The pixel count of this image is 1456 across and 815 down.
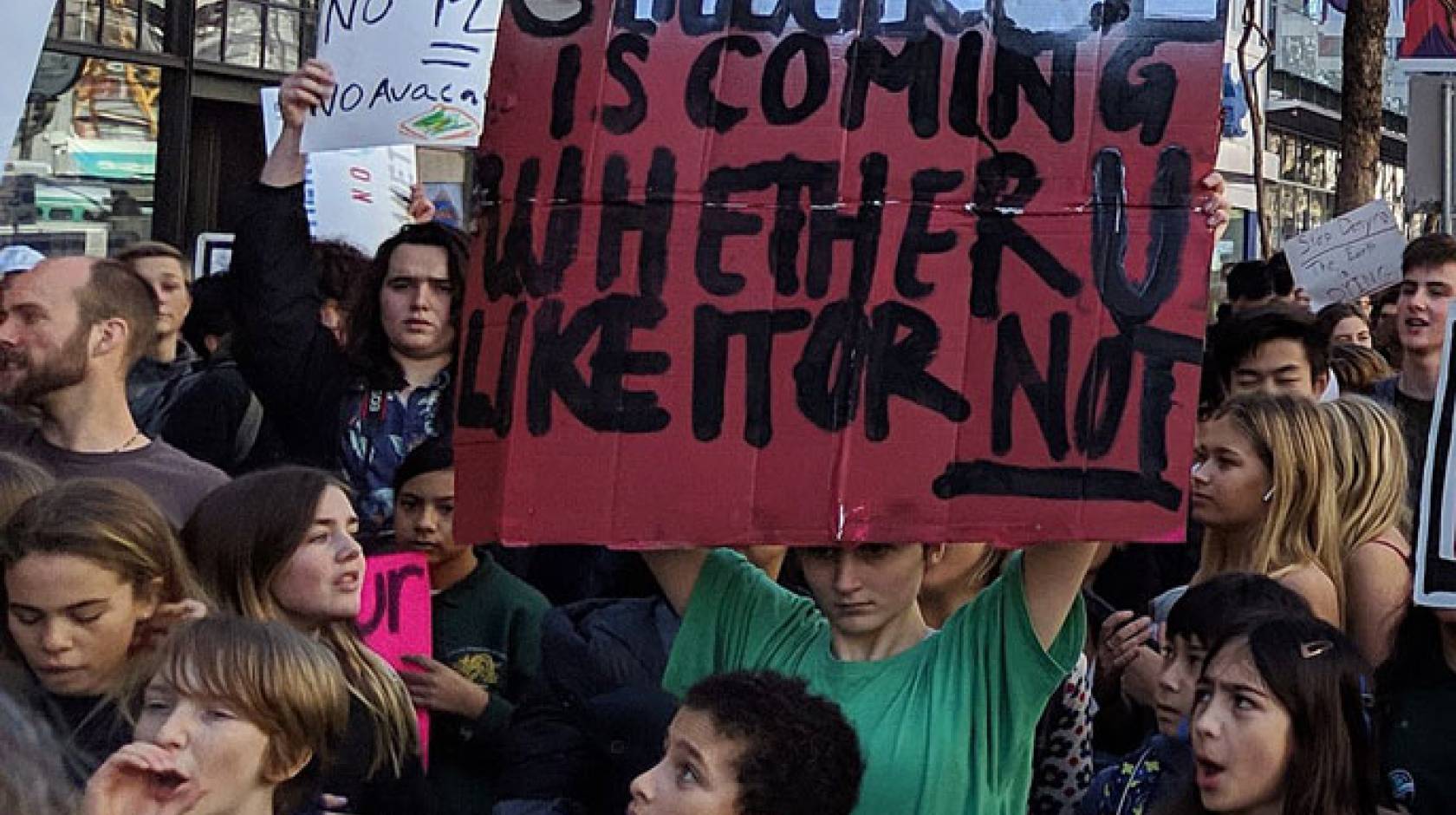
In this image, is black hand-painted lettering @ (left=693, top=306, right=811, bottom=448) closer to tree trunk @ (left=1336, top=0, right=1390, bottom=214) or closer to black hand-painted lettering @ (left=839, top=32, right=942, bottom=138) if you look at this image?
black hand-painted lettering @ (left=839, top=32, right=942, bottom=138)

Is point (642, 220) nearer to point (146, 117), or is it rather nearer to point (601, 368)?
point (601, 368)

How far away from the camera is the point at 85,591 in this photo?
12.4ft

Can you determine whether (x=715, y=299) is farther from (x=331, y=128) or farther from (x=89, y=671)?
(x=331, y=128)

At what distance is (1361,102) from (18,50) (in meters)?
12.6

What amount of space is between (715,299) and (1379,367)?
4.78 metres

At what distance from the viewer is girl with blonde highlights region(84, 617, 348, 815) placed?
3230mm

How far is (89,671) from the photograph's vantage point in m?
3.76

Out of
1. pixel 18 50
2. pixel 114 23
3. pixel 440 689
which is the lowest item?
pixel 440 689

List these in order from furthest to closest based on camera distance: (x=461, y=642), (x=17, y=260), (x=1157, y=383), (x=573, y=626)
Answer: (x=17, y=260)
(x=461, y=642)
(x=573, y=626)
(x=1157, y=383)

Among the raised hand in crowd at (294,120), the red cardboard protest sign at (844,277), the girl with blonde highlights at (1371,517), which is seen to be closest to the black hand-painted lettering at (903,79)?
the red cardboard protest sign at (844,277)

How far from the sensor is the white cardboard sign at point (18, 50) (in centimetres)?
327

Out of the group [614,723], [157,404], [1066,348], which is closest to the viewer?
[1066,348]

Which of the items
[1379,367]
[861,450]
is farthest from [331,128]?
[1379,367]

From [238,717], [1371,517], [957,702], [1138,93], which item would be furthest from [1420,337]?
[238,717]
